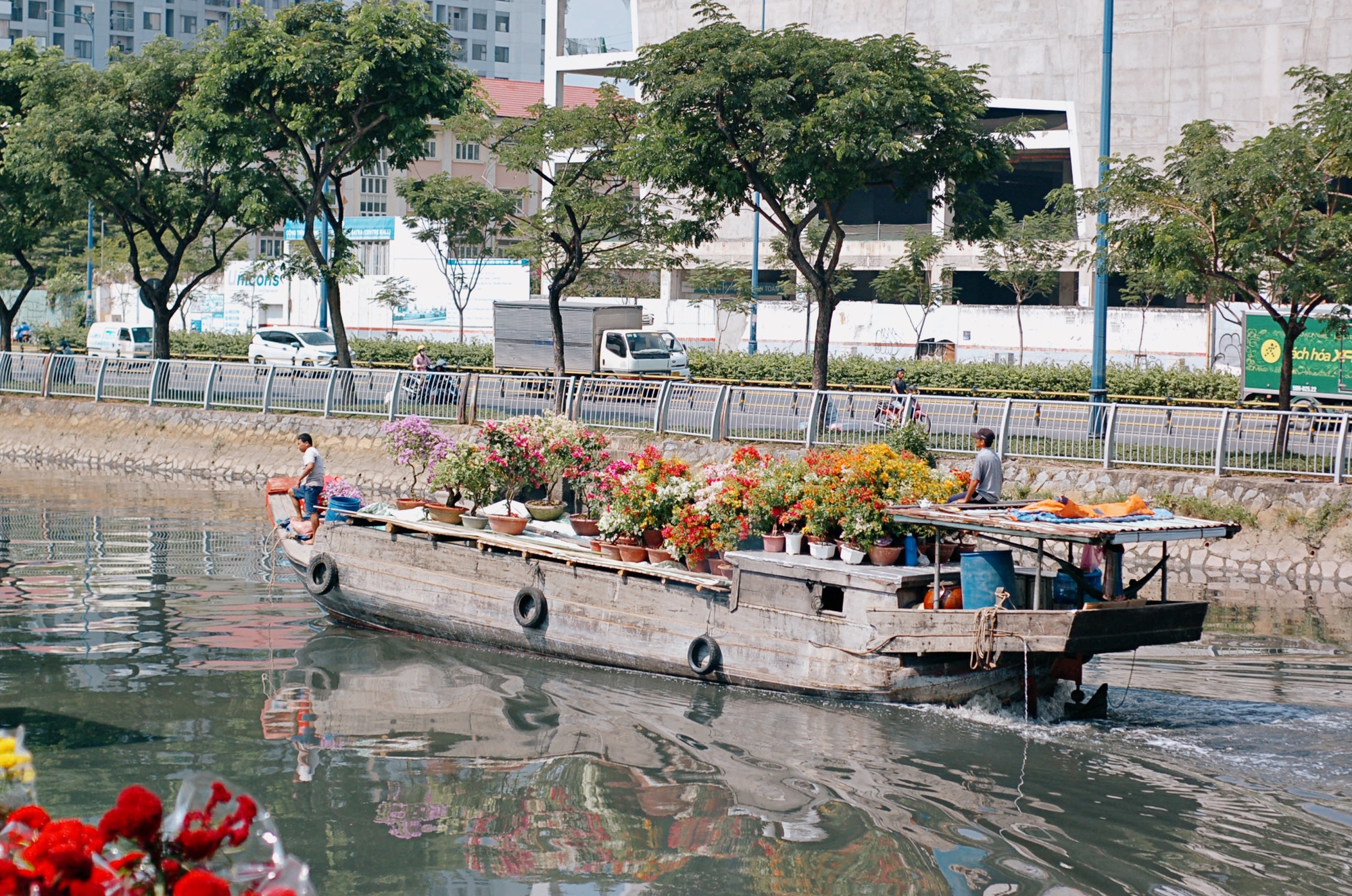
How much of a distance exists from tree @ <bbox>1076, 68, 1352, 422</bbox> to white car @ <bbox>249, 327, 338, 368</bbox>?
2998 cm

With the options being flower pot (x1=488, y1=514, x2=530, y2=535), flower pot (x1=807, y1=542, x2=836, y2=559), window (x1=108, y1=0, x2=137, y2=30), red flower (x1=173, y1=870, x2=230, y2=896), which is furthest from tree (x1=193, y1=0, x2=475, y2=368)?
window (x1=108, y1=0, x2=137, y2=30)

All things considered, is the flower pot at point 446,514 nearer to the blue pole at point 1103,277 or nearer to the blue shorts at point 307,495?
the blue shorts at point 307,495

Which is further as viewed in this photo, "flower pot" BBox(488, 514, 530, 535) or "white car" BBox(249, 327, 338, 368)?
"white car" BBox(249, 327, 338, 368)

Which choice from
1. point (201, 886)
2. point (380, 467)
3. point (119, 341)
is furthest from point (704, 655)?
point (119, 341)

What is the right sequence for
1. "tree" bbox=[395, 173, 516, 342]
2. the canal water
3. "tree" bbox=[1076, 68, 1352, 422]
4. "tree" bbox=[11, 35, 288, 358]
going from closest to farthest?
1. the canal water
2. "tree" bbox=[1076, 68, 1352, 422]
3. "tree" bbox=[11, 35, 288, 358]
4. "tree" bbox=[395, 173, 516, 342]

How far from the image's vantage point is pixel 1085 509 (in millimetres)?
11727

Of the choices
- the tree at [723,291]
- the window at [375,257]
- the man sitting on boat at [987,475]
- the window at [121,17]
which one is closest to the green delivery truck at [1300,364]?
the tree at [723,291]

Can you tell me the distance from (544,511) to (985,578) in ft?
19.3

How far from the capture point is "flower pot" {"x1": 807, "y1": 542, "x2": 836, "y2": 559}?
12633 millimetres

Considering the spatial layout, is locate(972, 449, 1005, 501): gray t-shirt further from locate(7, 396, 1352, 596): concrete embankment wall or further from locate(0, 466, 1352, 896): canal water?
locate(7, 396, 1352, 596): concrete embankment wall

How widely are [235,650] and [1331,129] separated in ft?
56.2

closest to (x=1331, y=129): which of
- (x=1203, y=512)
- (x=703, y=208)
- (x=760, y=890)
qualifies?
(x=1203, y=512)

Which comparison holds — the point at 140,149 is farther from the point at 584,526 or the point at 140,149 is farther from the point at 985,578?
the point at 985,578

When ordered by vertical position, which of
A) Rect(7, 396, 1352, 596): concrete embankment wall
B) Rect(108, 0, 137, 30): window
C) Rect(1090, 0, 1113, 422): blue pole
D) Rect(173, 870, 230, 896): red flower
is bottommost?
Rect(7, 396, 1352, 596): concrete embankment wall
